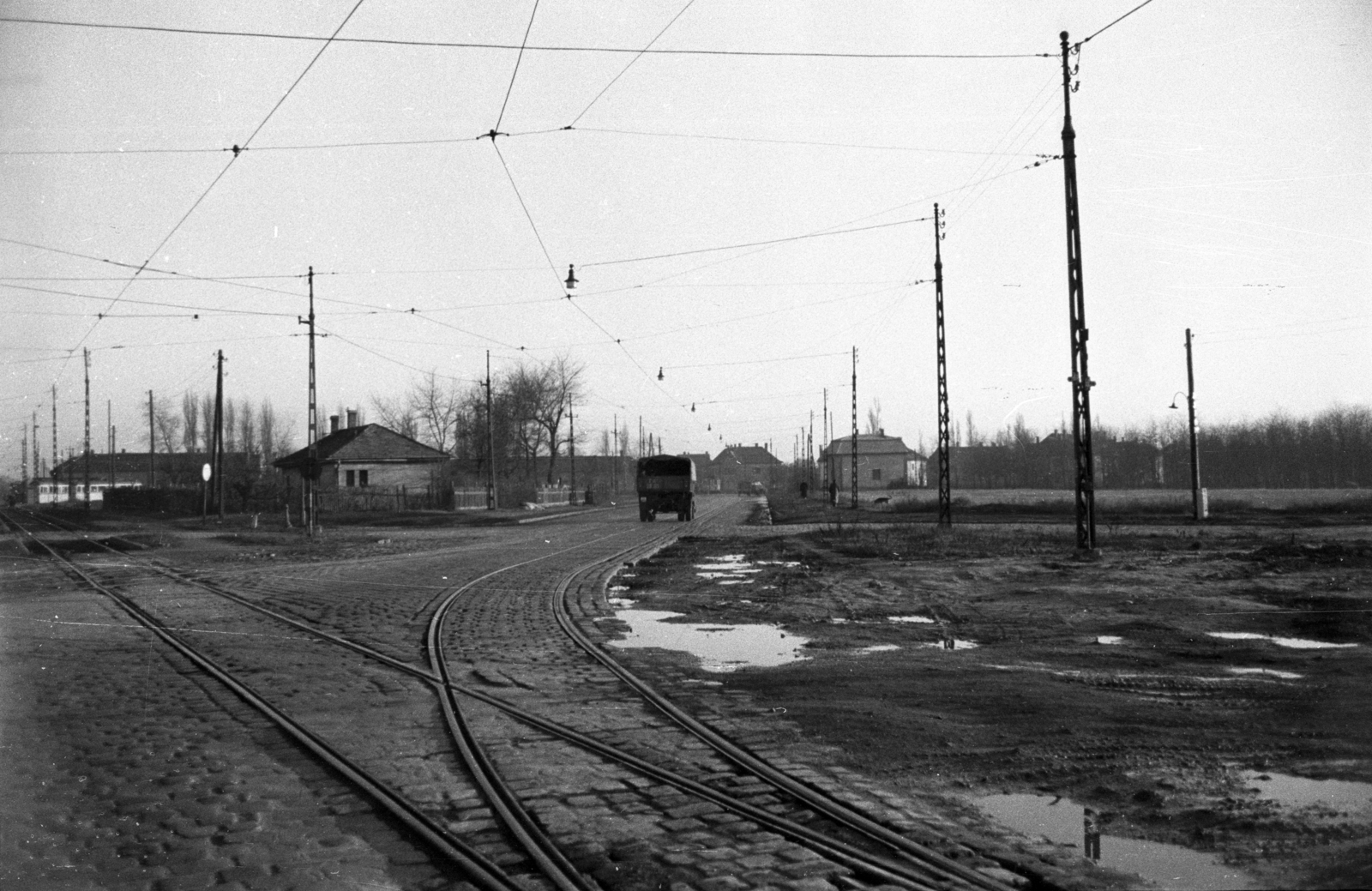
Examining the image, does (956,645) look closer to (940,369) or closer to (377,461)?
(940,369)

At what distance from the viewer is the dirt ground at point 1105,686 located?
5.29 meters

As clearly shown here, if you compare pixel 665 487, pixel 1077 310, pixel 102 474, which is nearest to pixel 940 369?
pixel 1077 310

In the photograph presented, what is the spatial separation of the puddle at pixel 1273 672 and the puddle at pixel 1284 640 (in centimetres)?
148

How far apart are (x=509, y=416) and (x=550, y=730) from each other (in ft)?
268

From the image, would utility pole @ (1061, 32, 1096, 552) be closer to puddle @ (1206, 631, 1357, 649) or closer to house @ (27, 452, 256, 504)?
puddle @ (1206, 631, 1357, 649)

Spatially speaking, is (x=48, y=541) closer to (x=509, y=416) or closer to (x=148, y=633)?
(x=148, y=633)

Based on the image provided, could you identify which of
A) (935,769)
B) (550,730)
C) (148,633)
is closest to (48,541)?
(148,633)

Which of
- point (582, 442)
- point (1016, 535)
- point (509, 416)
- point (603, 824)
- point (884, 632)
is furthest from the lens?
point (582, 442)

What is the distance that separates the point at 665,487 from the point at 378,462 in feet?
96.8

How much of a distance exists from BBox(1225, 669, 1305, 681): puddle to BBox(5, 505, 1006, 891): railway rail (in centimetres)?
475

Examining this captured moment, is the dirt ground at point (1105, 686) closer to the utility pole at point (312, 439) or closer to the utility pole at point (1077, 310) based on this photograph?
the utility pole at point (1077, 310)

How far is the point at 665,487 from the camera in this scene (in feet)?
156

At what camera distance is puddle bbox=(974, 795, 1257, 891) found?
433 cm

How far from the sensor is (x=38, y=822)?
528 cm
